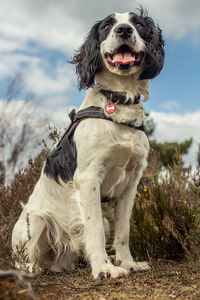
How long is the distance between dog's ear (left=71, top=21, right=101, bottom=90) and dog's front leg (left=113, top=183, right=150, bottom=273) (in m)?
1.07

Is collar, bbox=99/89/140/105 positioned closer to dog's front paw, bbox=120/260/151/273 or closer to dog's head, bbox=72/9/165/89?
dog's head, bbox=72/9/165/89

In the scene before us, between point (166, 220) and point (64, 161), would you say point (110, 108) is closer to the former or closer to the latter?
point (64, 161)

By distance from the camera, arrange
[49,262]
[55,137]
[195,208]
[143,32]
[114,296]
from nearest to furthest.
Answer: [114,296] < [143,32] < [49,262] < [195,208] < [55,137]

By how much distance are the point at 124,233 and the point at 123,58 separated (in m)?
1.56

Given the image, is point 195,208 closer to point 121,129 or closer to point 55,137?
point 121,129

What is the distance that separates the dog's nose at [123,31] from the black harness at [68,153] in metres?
0.64

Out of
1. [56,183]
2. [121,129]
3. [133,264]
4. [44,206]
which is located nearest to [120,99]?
[121,129]

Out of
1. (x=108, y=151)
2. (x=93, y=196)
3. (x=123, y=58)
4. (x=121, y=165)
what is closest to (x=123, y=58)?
(x=123, y=58)

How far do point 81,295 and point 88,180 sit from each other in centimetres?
96

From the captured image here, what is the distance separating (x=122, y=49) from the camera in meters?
3.21

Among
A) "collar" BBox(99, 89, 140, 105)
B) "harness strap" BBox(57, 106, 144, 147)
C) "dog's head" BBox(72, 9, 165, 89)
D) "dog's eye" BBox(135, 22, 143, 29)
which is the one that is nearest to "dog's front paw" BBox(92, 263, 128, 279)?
"harness strap" BBox(57, 106, 144, 147)

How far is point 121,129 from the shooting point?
3.26 metres

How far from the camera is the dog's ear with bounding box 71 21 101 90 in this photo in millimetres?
3363

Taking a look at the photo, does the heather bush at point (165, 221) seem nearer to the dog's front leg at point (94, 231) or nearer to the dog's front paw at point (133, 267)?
the dog's front paw at point (133, 267)
